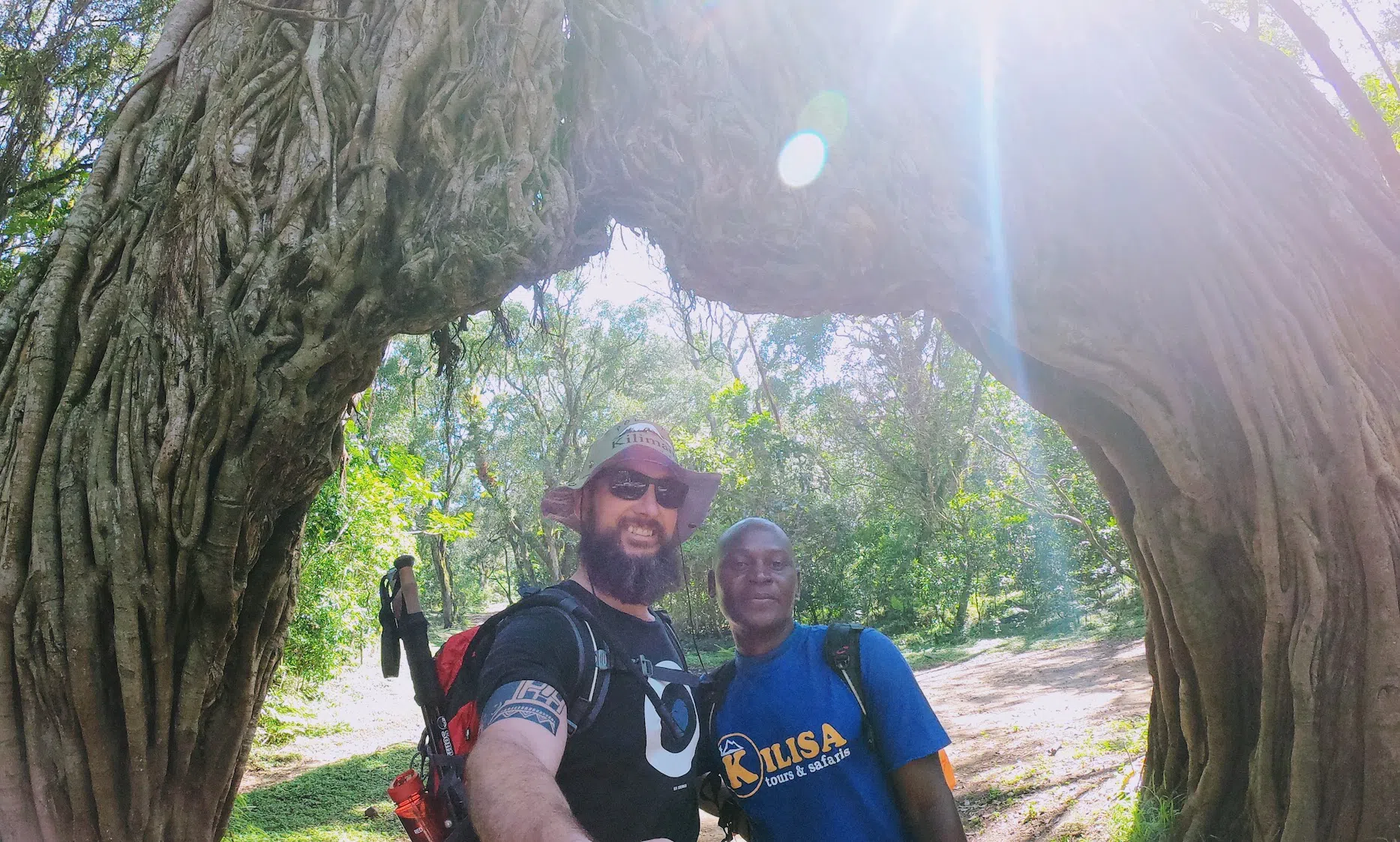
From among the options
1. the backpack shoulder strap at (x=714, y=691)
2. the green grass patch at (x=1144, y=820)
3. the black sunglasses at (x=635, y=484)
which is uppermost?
the black sunglasses at (x=635, y=484)

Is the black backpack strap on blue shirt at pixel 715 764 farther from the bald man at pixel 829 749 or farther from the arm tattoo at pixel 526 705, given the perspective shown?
the arm tattoo at pixel 526 705

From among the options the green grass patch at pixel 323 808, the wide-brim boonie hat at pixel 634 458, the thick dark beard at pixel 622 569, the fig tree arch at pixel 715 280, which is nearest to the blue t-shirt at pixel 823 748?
the thick dark beard at pixel 622 569

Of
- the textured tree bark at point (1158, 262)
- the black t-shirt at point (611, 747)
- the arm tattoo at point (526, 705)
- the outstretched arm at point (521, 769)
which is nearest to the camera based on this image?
the outstretched arm at point (521, 769)

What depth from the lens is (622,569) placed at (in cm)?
244

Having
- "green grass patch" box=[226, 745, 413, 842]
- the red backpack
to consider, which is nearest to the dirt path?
the red backpack

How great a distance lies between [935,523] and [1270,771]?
14.7 m

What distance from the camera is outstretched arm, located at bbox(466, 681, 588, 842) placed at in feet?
5.19

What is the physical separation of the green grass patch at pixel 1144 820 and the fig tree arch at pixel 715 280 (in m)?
0.14

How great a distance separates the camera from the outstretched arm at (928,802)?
7.30 feet

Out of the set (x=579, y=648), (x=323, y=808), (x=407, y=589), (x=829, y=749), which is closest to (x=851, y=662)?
(x=829, y=749)

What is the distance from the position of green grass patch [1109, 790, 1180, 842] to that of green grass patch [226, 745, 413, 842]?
4.89 meters

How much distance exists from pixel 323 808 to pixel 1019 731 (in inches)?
229

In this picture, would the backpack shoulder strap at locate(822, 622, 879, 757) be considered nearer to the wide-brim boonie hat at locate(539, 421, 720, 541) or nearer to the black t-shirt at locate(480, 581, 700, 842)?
the black t-shirt at locate(480, 581, 700, 842)

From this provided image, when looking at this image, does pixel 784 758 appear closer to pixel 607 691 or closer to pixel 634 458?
pixel 607 691
